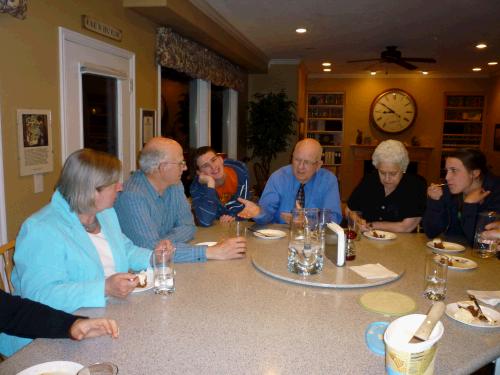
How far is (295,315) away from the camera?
139 centimetres

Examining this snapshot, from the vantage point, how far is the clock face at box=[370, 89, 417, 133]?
29.4 feet

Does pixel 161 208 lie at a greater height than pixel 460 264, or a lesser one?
greater

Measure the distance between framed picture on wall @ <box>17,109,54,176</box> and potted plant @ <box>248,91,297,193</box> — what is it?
15.0 feet

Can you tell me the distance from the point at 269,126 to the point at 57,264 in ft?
19.5

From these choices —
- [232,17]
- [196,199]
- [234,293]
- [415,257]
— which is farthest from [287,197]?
[232,17]

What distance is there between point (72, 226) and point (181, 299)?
469 millimetres

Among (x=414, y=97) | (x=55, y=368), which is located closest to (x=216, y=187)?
(x=55, y=368)

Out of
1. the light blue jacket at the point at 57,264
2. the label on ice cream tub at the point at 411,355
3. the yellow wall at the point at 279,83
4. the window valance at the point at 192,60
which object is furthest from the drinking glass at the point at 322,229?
the yellow wall at the point at 279,83

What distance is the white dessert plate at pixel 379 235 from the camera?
7.67 feet

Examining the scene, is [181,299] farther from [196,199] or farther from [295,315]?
[196,199]

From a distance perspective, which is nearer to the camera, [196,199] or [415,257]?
[415,257]

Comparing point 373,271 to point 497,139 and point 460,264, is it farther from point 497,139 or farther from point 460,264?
point 497,139

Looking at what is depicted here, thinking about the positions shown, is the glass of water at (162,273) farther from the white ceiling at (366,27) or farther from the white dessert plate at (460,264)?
the white ceiling at (366,27)

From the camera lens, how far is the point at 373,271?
1785 mm
